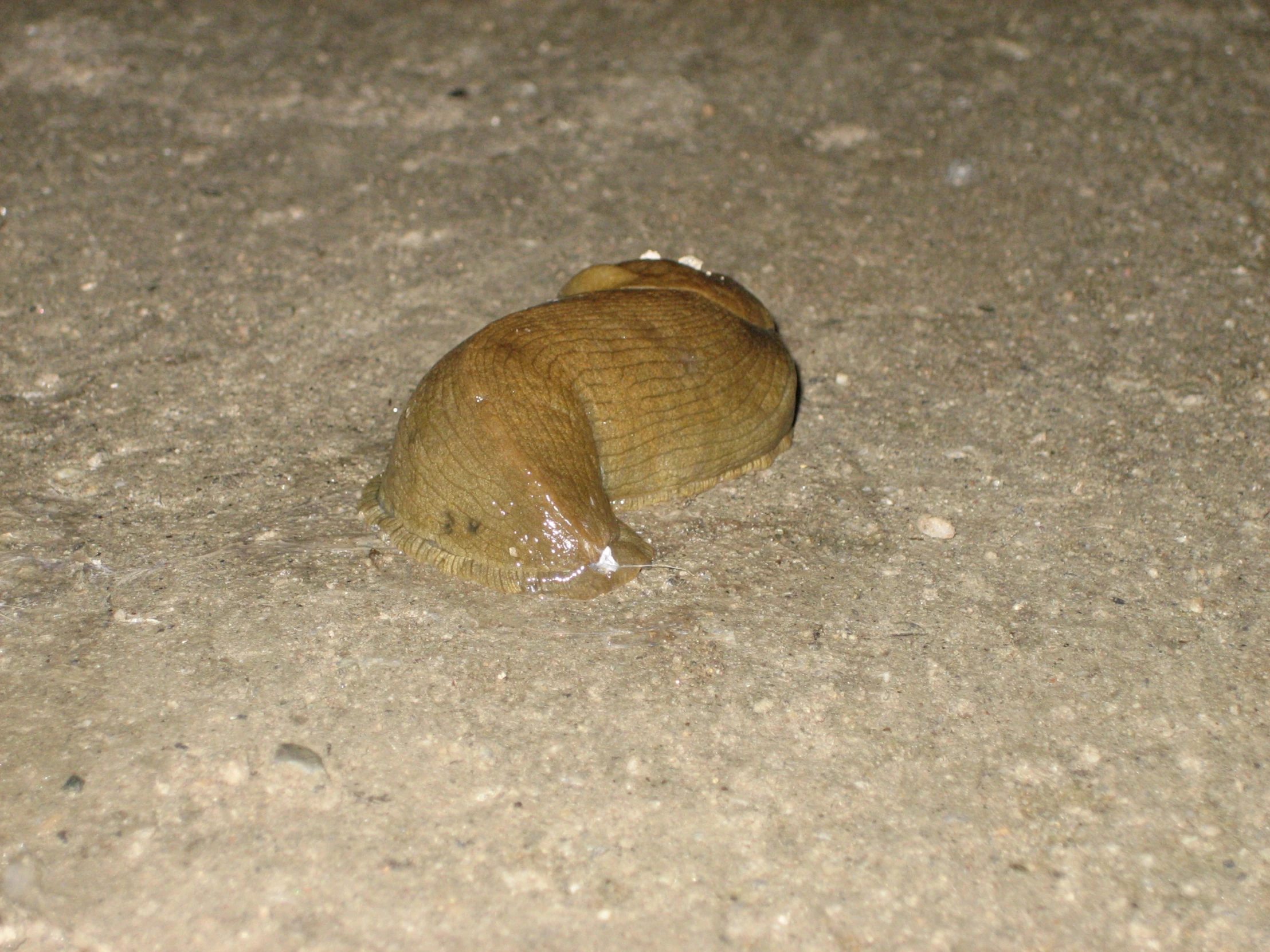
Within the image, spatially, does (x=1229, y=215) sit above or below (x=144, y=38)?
below

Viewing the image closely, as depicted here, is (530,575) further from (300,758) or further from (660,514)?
(300,758)

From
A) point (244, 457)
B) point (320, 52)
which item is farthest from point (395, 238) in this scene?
point (320, 52)

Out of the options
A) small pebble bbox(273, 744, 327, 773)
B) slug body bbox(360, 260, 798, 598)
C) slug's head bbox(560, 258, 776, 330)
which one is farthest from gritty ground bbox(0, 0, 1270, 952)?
slug's head bbox(560, 258, 776, 330)

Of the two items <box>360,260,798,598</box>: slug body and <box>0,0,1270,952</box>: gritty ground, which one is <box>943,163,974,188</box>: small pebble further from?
Answer: <box>360,260,798,598</box>: slug body

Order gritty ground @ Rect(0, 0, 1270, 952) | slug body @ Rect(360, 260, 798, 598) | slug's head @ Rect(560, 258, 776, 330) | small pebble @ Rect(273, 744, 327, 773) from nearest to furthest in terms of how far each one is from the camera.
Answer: gritty ground @ Rect(0, 0, 1270, 952), small pebble @ Rect(273, 744, 327, 773), slug body @ Rect(360, 260, 798, 598), slug's head @ Rect(560, 258, 776, 330)

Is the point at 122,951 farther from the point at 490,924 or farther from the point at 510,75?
the point at 510,75

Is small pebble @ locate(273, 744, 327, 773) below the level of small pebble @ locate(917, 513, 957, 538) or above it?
above

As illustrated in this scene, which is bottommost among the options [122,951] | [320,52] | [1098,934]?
[1098,934]
